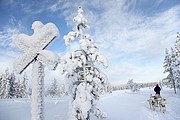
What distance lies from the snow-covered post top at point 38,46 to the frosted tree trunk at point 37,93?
18 centimetres

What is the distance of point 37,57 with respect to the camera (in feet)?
14.1

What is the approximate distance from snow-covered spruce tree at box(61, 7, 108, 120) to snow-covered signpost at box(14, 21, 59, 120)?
29.6 feet

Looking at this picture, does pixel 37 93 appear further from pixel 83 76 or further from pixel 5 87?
pixel 5 87

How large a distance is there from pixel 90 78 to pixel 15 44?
938cm

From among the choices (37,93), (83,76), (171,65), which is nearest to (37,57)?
(37,93)

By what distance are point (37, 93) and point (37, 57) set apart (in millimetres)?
640

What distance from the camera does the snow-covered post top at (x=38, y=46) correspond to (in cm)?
419

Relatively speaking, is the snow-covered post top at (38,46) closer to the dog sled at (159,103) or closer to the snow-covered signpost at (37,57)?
the snow-covered signpost at (37,57)

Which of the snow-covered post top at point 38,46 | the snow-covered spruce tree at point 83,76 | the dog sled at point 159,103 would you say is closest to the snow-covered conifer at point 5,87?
the dog sled at point 159,103

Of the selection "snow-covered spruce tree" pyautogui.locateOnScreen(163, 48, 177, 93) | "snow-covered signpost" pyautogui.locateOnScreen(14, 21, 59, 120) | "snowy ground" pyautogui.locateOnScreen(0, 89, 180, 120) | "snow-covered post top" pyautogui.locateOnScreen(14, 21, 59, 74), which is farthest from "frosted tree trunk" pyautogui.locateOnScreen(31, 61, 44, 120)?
"snow-covered spruce tree" pyautogui.locateOnScreen(163, 48, 177, 93)

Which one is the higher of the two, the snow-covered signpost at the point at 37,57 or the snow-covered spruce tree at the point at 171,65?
the snow-covered spruce tree at the point at 171,65

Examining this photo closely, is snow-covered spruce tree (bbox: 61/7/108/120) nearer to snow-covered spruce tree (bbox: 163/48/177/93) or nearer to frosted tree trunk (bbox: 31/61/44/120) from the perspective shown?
frosted tree trunk (bbox: 31/61/44/120)

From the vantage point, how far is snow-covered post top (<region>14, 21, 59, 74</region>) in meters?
4.19

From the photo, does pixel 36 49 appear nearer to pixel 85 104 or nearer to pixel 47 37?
pixel 47 37
